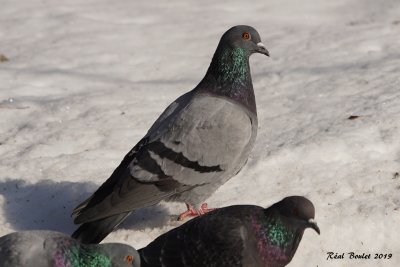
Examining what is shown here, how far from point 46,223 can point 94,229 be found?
67cm

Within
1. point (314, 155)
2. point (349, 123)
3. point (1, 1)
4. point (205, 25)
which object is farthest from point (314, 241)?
point (1, 1)

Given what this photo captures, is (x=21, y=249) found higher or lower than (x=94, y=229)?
higher

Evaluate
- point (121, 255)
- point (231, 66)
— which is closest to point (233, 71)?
point (231, 66)

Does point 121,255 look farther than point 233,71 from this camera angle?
No

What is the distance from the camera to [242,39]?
697 centimetres

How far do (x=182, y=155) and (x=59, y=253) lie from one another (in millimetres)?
1569

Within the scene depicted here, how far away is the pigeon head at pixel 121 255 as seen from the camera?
5.02 meters

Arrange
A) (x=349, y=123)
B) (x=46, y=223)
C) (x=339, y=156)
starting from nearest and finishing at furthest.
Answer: (x=46, y=223), (x=339, y=156), (x=349, y=123)

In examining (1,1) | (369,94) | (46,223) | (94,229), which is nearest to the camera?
(94,229)

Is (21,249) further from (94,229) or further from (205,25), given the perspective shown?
(205,25)

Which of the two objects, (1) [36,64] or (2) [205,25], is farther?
(2) [205,25]

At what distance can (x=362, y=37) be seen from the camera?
405 inches

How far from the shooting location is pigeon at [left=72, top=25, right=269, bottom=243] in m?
6.23

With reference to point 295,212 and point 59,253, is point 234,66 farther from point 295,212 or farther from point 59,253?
point 59,253
